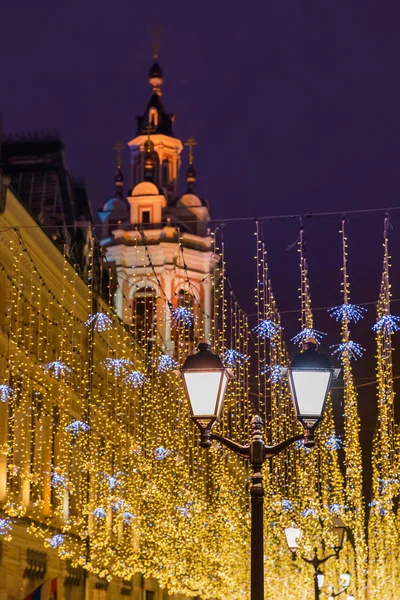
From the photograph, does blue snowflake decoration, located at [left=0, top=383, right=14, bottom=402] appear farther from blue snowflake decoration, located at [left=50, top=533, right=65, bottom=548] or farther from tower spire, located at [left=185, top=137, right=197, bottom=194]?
tower spire, located at [left=185, top=137, right=197, bottom=194]

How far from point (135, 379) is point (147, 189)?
87.0 feet

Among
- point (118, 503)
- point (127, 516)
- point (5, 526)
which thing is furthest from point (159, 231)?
point (5, 526)

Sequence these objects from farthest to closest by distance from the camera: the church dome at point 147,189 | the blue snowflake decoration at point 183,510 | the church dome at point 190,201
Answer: the church dome at point 190,201 < the church dome at point 147,189 < the blue snowflake decoration at point 183,510

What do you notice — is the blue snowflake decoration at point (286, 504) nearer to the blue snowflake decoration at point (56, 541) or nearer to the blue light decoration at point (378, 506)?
the blue light decoration at point (378, 506)

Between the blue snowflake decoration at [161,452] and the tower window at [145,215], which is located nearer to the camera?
the blue snowflake decoration at [161,452]

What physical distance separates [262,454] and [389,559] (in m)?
38.8

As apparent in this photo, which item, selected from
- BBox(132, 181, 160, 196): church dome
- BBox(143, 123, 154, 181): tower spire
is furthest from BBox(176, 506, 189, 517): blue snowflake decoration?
BBox(143, 123, 154, 181): tower spire

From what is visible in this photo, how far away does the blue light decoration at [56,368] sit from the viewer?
3322 centimetres

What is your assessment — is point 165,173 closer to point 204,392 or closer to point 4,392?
point 4,392

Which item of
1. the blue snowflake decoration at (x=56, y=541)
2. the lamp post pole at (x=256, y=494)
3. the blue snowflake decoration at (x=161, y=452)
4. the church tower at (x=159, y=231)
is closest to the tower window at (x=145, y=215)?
the church tower at (x=159, y=231)

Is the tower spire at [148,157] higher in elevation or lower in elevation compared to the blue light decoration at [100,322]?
higher

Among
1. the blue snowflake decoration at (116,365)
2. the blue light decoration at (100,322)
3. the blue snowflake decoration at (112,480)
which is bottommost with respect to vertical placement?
the blue snowflake decoration at (112,480)

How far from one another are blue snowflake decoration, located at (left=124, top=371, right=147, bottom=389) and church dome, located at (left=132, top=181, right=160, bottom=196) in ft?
82.7

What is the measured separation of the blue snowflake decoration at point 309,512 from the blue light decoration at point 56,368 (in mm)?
8055
